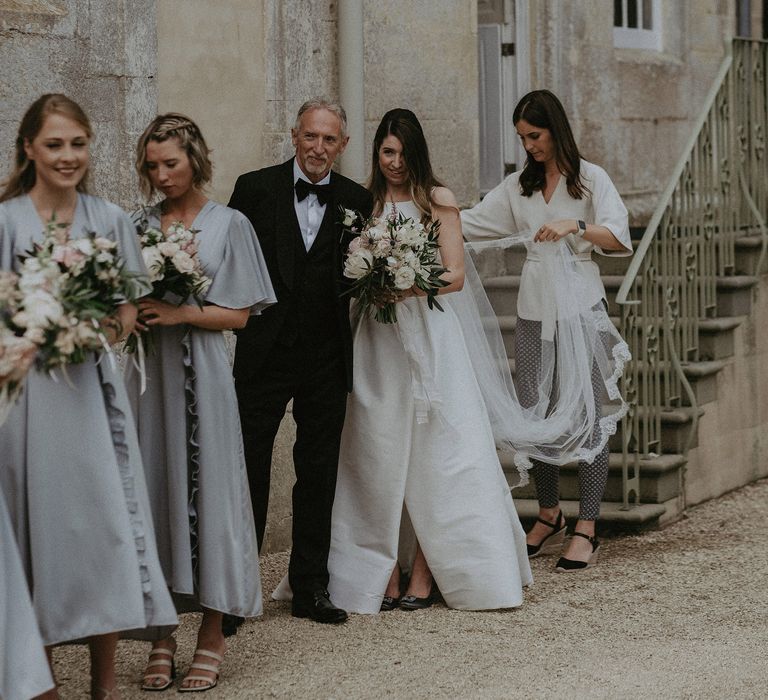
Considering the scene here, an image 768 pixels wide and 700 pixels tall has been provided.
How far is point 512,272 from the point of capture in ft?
30.3

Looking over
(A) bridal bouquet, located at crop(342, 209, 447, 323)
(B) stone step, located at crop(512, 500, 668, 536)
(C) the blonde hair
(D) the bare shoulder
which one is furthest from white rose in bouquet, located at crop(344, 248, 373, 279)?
(B) stone step, located at crop(512, 500, 668, 536)

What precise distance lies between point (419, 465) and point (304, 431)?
536 mm

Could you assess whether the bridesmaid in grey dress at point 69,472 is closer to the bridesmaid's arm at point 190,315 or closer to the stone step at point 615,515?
the bridesmaid's arm at point 190,315

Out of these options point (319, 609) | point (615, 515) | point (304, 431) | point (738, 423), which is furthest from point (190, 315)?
point (738, 423)

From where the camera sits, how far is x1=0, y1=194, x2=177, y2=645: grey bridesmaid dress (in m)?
4.35

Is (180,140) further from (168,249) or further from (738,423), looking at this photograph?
(738,423)

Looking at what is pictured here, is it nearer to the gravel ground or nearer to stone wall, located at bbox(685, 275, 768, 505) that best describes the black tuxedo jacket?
the gravel ground

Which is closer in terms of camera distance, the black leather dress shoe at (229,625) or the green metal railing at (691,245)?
the black leather dress shoe at (229,625)

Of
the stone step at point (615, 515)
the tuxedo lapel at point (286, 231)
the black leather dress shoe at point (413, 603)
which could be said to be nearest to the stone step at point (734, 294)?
the stone step at point (615, 515)

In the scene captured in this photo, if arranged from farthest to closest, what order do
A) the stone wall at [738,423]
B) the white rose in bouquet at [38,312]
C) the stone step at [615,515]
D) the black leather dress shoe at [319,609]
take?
the stone wall at [738,423], the stone step at [615,515], the black leather dress shoe at [319,609], the white rose in bouquet at [38,312]

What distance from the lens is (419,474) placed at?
6.16m

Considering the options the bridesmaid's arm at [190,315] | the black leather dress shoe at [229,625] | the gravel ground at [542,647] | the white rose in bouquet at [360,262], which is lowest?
the gravel ground at [542,647]

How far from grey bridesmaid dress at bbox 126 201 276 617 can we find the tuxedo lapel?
1.86 ft

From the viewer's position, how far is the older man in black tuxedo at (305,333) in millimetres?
5695
